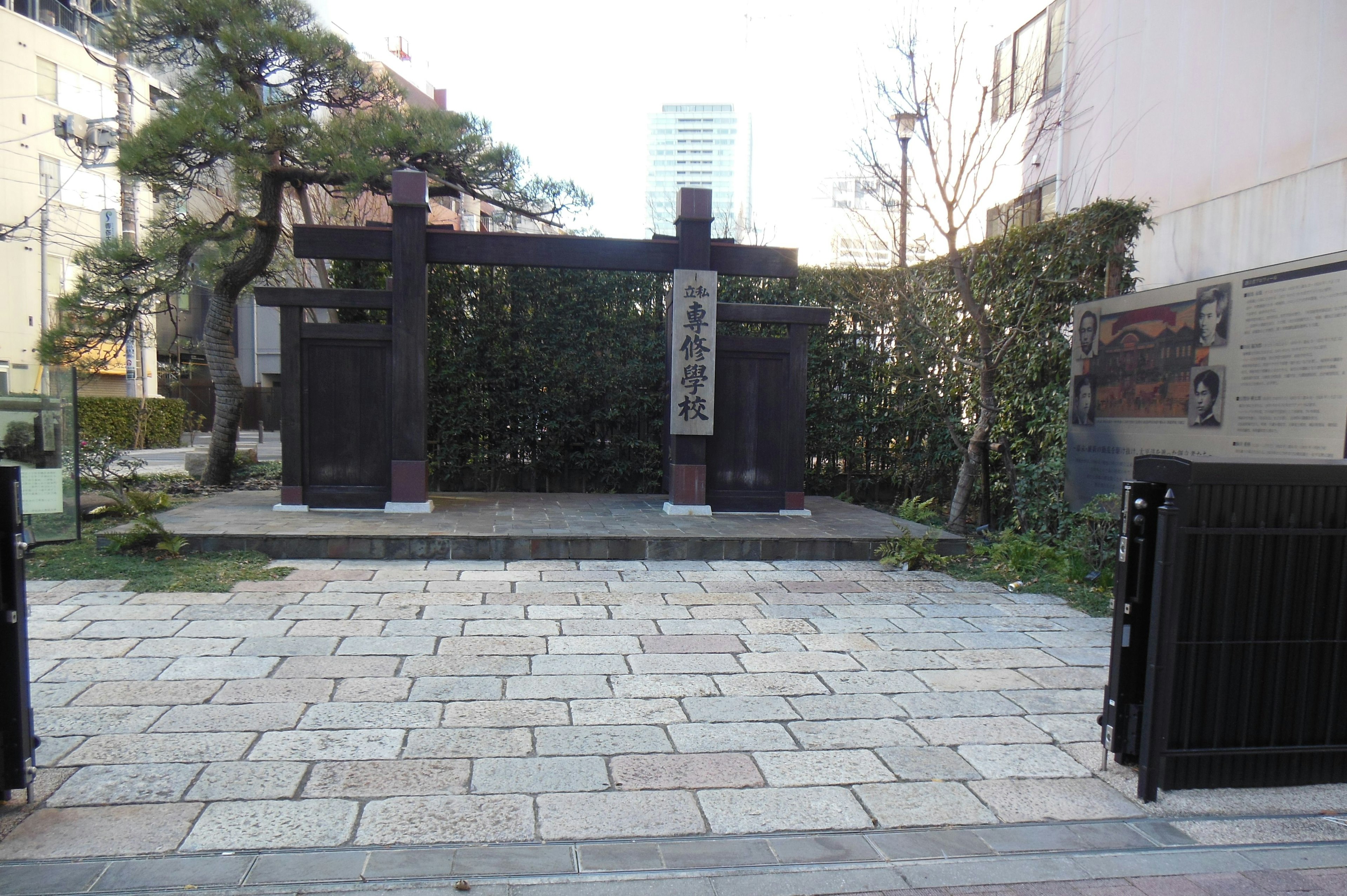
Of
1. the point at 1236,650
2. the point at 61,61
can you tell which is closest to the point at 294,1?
the point at 1236,650

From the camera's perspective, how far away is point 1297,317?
5188mm

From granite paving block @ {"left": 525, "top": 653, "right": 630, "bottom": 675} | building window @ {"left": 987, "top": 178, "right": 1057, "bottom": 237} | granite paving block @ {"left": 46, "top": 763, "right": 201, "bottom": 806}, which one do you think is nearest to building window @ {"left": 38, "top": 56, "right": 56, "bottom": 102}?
building window @ {"left": 987, "top": 178, "right": 1057, "bottom": 237}

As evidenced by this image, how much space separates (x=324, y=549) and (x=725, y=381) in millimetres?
4318

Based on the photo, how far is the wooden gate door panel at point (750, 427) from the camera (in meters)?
8.93

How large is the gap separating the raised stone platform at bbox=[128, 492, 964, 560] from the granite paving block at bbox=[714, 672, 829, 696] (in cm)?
310

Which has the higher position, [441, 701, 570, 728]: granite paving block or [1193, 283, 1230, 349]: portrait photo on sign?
[1193, 283, 1230, 349]: portrait photo on sign

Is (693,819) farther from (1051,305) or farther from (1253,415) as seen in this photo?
(1051,305)

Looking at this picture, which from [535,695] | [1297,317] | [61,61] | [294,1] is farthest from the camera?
[61,61]

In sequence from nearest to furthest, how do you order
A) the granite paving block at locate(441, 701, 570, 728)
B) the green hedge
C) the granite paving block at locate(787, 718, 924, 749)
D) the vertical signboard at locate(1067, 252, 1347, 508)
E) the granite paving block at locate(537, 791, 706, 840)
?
the granite paving block at locate(537, 791, 706, 840) < the granite paving block at locate(787, 718, 924, 749) < the granite paving block at locate(441, 701, 570, 728) < the vertical signboard at locate(1067, 252, 1347, 508) < the green hedge

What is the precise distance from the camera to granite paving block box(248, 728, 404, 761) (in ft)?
11.0

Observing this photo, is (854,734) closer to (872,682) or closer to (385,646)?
(872,682)

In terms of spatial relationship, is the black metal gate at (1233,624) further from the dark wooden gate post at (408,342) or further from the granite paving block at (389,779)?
the dark wooden gate post at (408,342)

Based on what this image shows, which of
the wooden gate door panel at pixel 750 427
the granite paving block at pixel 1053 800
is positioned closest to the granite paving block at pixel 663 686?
the granite paving block at pixel 1053 800

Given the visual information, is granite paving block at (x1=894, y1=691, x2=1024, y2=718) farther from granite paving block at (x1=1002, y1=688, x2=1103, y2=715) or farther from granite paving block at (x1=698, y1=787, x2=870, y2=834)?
granite paving block at (x1=698, y1=787, x2=870, y2=834)
